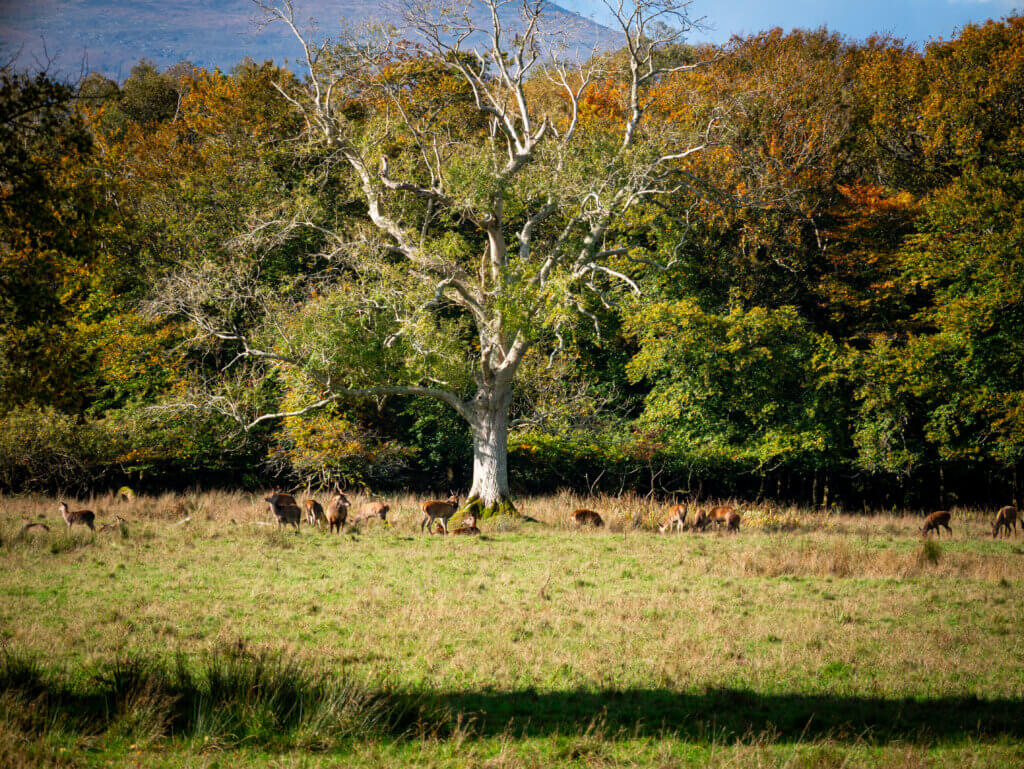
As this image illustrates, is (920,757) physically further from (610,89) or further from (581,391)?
(610,89)

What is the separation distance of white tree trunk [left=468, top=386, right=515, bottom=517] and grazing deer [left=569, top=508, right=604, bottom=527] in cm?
192

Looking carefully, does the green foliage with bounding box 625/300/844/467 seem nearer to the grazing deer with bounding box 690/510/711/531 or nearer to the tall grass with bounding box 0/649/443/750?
the grazing deer with bounding box 690/510/711/531

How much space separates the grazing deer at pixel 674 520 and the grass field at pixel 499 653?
2.82 m

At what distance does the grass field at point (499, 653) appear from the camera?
18.6 ft

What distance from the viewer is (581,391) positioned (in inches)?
986

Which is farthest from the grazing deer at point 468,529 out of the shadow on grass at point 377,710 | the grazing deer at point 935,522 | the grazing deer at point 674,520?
the grazing deer at point 935,522

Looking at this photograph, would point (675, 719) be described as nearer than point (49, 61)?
Yes

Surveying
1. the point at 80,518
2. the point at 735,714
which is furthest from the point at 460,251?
the point at 735,714

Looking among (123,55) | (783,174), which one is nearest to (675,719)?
(783,174)

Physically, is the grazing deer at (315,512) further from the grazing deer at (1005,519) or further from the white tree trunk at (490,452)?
the grazing deer at (1005,519)

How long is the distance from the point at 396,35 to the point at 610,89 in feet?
51.3

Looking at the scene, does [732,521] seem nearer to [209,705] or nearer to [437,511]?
[437,511]

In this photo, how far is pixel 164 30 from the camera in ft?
186

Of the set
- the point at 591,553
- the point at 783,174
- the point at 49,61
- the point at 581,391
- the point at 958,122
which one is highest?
the point at 958,122
